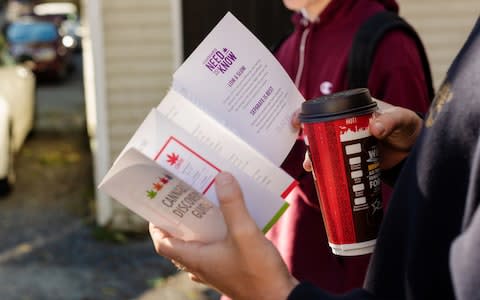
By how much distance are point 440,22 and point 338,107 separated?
5274 millimetres

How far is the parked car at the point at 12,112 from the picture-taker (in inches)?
303

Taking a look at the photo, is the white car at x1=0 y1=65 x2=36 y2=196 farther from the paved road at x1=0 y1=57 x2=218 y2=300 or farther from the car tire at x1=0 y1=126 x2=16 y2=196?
the paved road at x1=0 y1=57 x2=218 y2=300

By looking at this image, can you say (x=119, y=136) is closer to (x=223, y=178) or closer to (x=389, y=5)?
(x=389, y=5)

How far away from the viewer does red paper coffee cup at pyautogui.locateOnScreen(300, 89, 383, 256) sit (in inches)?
54.6

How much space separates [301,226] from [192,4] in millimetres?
4304

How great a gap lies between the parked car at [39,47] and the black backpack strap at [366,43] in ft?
52.8


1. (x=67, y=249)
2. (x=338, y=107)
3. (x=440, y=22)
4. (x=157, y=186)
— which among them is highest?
(x=338, y=107)

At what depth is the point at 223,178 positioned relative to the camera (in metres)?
1.25

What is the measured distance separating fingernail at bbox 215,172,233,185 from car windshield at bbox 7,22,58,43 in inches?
689

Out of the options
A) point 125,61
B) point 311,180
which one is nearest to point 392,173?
point 311,180

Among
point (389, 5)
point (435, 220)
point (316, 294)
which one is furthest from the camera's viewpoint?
point (389, 5)

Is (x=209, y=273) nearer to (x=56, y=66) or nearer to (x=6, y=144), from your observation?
(x=6, y=144)

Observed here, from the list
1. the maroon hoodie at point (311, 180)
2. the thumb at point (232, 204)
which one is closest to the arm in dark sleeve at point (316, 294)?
the thumb at point (232, 204)

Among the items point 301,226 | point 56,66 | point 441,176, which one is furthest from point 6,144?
point 56,66
